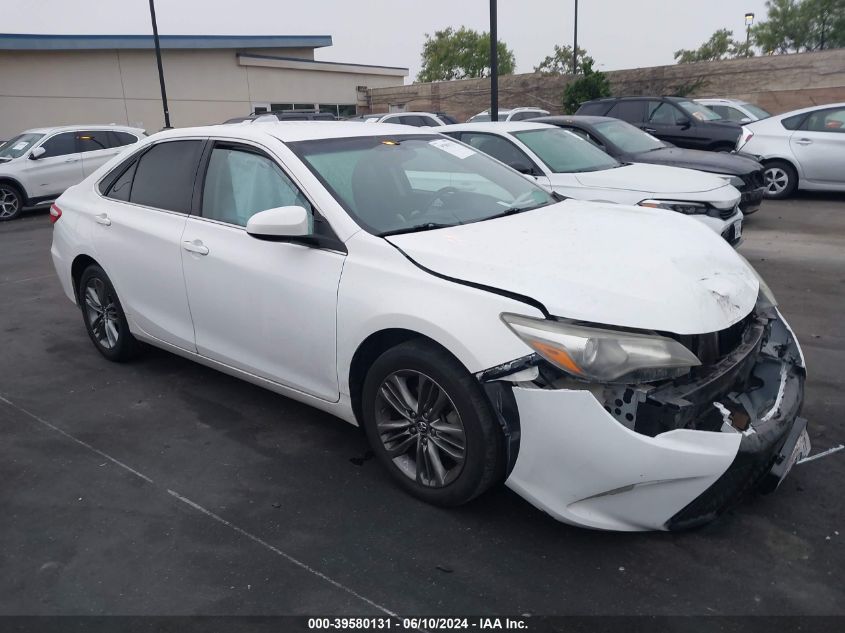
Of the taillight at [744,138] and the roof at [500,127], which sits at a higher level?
the roof at [500,127]

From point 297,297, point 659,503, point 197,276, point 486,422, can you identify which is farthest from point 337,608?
point 197,276

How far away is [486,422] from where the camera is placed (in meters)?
2.90

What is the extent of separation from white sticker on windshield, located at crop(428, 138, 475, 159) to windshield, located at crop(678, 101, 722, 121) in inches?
406

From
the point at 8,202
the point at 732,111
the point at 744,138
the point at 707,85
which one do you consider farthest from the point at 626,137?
the point at 707,85

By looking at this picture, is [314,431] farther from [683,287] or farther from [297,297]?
[683,287]

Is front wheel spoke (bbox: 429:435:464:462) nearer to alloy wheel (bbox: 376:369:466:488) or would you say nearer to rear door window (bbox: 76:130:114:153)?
alloy wheel (bbox: 376:369:466:488)

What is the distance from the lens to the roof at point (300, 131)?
4039 mm

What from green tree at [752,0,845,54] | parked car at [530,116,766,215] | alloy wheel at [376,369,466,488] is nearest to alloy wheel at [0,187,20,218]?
parked car at [530,116,766,215]

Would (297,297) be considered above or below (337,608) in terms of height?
above

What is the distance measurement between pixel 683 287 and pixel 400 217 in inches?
54.8

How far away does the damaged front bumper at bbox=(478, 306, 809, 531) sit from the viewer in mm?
2629

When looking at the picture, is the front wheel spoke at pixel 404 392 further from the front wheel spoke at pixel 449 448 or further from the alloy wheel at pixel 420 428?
the front wheel spoke at pixel 449 448

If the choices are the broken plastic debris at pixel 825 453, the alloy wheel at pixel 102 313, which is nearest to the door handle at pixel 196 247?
the alloy wheel at pixel 102 313

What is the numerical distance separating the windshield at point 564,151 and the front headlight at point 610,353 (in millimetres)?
5223
